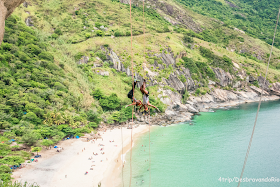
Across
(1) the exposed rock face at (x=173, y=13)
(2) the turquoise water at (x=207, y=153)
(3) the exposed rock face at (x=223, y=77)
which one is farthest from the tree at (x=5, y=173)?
(1) the exposed rock face at (x=173, y=13)

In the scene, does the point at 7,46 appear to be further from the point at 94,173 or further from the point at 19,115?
the point at 94,173

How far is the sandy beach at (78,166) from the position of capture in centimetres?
2314

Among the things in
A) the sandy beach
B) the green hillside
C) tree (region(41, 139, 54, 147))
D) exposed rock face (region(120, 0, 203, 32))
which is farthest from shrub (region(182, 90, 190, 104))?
exposed rock face (region(120, 0, 203, 32))

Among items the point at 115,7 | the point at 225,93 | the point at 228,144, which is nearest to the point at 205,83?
the point at 225,93

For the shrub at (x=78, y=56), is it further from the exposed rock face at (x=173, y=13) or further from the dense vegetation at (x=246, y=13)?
the dense vegetation at (x=246, y=13)

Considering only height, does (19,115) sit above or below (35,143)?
above

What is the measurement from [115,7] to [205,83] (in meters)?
50.7

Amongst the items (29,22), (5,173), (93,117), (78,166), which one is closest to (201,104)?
(93,117)

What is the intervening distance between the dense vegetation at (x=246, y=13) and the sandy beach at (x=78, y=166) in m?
101

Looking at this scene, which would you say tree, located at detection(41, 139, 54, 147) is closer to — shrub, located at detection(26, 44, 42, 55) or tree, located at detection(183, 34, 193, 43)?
shrub, located at detection(26, 44, 42, 55)

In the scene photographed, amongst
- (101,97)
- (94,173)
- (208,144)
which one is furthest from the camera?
(101,97)

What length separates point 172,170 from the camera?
27.2 m

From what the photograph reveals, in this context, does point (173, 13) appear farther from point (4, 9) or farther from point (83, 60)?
point (4, 9)

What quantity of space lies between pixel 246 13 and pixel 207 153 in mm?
129179
